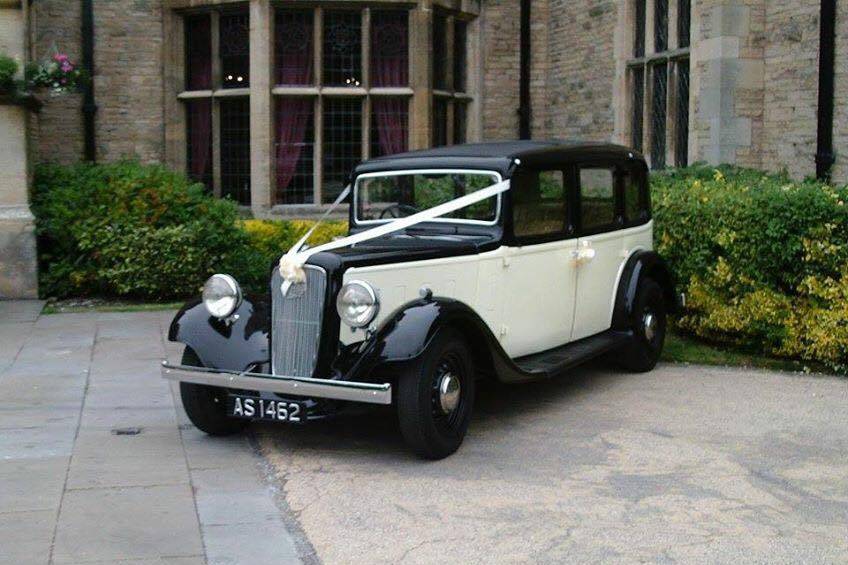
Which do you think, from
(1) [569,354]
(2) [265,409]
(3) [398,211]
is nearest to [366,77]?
(3) [398,211]

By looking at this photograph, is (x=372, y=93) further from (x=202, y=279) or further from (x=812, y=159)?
(x=812, y=159)

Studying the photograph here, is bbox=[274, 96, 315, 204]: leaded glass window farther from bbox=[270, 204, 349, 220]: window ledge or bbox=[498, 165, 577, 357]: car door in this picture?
bbox=[498, 165, 577, 357]: car door

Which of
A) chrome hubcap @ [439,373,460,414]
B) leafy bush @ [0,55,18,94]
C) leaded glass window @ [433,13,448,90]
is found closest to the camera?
chrome hubcap @ [439,373,460,414]

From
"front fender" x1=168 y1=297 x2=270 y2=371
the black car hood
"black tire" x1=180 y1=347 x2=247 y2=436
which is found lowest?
"black tire" x1=180 y1=347 x2=247 y2=436

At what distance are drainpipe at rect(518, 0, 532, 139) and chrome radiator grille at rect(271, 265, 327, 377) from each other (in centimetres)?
955

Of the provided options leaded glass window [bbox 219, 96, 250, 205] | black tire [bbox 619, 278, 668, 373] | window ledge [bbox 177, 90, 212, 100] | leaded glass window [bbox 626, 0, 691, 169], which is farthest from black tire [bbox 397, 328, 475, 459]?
window ledge [bbox 177, 90, 212, 100]

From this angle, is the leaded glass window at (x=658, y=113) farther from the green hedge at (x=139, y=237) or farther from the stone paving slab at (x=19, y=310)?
the stone paving slab at (x=19, y=310)

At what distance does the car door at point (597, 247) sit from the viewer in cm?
823

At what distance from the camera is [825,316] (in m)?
8.56

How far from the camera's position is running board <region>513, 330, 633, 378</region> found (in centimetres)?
736

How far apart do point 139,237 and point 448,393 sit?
6.45 metres

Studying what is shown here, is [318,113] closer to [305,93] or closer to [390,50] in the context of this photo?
[305,93]

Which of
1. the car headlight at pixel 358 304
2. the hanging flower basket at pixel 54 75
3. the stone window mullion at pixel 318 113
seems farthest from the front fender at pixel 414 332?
the stone window mullion at pixel 318 113

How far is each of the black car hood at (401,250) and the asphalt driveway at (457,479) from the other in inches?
42.8
